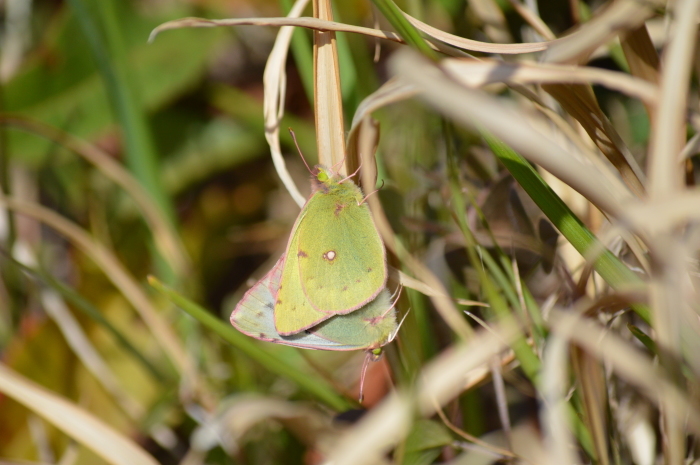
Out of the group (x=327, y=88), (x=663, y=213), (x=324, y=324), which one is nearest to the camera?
(x=663, y=213)

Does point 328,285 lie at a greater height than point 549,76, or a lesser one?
lesser

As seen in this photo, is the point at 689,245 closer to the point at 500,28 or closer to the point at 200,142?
the point at 500,28

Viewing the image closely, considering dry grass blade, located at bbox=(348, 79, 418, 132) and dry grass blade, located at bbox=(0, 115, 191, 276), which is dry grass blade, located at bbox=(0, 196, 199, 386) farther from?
dry grass blade, located at bbox=(348, 79, 418, 132)

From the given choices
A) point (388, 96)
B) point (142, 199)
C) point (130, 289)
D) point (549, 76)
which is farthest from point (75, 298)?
point (549, 76)

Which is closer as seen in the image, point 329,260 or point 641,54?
point 641,54

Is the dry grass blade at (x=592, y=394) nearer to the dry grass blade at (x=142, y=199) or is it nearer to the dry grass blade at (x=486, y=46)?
the dry grass blade at (x=486, y=46)

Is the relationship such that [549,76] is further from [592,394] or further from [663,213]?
[592,394]


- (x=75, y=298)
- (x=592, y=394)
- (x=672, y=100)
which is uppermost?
(x=672, y=100)
